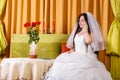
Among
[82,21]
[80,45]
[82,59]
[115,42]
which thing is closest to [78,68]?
[82,59]

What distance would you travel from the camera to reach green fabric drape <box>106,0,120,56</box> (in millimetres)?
4172

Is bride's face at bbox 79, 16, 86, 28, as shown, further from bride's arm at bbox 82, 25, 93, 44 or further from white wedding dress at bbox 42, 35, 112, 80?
white wedding dress at bbox 42, 35, 112, 80

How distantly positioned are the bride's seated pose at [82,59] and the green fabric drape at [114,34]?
0.64 m

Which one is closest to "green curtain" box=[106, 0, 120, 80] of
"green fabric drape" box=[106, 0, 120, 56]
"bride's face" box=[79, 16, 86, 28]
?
"green fabric drape" box=[106, 0, 120, 56]

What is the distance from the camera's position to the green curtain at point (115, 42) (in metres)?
4.18

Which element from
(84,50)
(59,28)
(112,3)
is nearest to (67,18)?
(59,28)

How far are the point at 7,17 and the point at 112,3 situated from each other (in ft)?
5.99

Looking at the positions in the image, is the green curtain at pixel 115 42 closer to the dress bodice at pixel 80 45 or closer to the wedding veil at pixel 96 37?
the wedding veil at pixel 96 37

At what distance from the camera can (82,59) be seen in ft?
10.9

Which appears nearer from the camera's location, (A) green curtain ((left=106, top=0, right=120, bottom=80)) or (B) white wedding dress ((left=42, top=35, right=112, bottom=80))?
(B) white wedding dress ((left=42, top=35, right=112, bottom=80))

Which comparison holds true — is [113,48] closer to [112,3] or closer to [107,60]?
[107,60]

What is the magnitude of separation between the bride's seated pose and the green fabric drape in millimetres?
637

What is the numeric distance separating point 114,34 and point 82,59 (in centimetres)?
112

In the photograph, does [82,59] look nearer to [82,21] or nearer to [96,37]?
[96,37]
